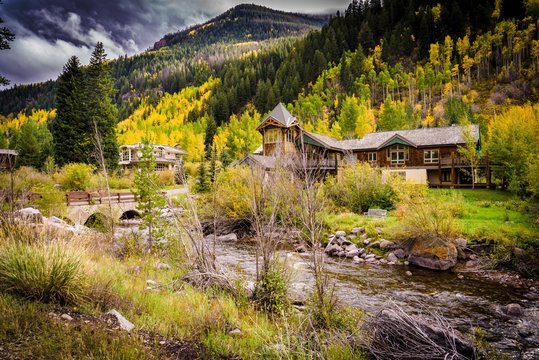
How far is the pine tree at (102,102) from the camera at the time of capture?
139 ft

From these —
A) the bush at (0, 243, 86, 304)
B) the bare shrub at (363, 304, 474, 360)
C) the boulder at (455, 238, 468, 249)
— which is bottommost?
the boulder at (455, 238, 468, 249)

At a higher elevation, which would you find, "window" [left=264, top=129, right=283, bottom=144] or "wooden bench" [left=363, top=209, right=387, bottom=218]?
"window" [left=264, top=129, right=283, bottom=144]

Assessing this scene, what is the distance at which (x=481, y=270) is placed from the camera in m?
14.6

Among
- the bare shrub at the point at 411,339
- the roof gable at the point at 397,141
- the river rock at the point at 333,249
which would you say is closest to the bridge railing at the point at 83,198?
the river rock at the point at 333,249

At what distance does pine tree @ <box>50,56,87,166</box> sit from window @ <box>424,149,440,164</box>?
41603 mm

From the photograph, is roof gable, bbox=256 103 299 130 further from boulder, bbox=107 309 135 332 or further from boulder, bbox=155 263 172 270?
boulder, bbox=107 309 135 332

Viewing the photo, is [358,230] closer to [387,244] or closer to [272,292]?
[387,244]

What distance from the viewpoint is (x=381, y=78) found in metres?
96.6

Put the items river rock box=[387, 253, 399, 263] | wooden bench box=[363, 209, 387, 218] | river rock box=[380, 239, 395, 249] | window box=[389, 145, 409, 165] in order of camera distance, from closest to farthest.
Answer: river rock box=[387, 253, 399, 263], river rock box=[380, 239, 395, 249], wooden bench box=[363, 209, 387, 218], window box=[389, 145, 409, 165]

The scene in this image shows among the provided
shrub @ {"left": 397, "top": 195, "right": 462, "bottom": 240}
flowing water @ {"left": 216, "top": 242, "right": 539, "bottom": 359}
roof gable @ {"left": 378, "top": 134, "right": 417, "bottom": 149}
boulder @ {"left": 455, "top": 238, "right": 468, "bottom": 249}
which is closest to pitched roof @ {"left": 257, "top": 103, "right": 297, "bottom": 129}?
roof gable @ {"left": 378, "top": 134, "right": 417, "bottom": 149}

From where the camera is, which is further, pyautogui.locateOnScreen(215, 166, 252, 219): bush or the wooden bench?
pyautogui.locateOnScreen(215, 166, 252, 219): bush

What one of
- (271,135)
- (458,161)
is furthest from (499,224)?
(271,135)

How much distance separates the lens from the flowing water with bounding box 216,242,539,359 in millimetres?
8734

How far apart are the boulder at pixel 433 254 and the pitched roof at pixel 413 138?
77.1ft
